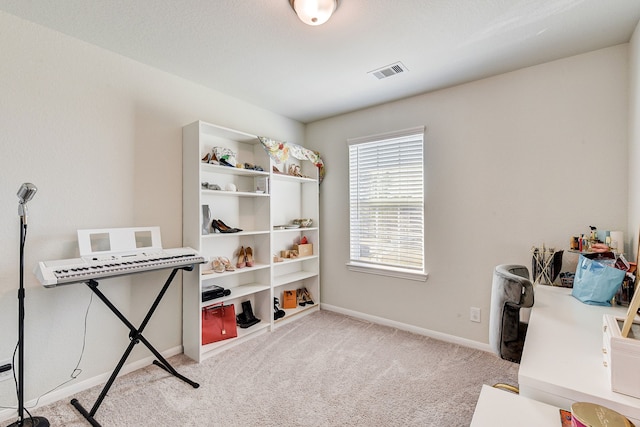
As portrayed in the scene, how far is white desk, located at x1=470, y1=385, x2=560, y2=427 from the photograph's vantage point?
0.83 meters

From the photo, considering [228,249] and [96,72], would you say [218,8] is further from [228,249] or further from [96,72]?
[228,249]

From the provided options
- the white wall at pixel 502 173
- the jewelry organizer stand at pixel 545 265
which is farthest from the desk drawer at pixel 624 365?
the white wall at pixel 502 173

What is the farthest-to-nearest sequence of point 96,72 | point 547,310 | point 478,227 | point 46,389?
point 478,227 → point 96,72 → point 46,389 → point 547,310

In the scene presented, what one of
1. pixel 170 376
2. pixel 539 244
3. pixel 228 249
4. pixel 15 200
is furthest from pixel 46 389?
pixel 539 244

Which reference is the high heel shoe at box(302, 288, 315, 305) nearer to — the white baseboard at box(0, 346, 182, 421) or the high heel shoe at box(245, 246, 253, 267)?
the high heel shoe at box(245, 246, 253, 267)

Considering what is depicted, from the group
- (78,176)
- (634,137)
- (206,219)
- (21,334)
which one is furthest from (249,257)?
(634,137)

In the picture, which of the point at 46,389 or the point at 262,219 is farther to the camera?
the point at 262,219

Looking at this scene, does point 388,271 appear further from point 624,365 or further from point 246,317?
point 624,365

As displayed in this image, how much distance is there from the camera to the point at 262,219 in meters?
3.17

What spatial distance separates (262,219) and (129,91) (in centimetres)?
164

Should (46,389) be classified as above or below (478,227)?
below

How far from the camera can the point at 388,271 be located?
3205mm

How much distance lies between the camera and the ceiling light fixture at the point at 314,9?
5.26ft

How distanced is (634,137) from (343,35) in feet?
6.87
